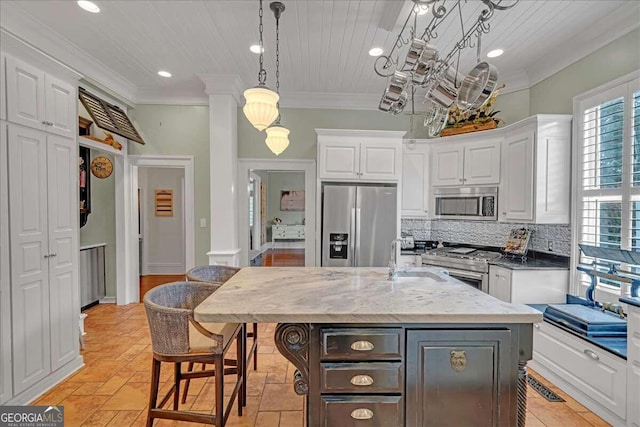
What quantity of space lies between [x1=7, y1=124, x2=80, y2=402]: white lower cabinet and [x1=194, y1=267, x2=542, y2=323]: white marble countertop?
153 centimetres

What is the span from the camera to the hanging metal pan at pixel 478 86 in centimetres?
165

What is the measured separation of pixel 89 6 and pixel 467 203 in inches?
166

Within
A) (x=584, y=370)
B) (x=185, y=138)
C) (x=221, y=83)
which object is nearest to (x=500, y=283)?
(x=584, y=370)

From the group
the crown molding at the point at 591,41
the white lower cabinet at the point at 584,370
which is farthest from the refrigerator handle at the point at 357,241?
the crown molding at the point at 591,41

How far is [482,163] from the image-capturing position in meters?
3.74

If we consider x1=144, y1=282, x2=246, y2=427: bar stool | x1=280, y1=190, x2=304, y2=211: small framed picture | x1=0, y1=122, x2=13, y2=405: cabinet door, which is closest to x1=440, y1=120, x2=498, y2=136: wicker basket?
x1=144, y1=282, x2=246, y2=427: bar stool

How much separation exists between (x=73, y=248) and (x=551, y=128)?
15.0 feet

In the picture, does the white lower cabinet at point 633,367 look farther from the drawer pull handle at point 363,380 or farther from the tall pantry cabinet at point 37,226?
the tall pantry cabinet at point 37,226

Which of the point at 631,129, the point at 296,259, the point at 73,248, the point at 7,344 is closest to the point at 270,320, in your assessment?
the point at 7,344

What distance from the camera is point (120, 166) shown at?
168 inches

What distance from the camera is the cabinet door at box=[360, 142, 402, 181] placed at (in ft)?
12.9

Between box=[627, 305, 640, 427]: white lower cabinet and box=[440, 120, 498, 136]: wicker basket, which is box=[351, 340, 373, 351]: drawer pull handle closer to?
box=[627, 305, 640, 427]: white lower cabinet

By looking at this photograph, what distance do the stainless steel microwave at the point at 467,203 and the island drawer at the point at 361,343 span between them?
2752 millimetres

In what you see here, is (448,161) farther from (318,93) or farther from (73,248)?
(73,248)
